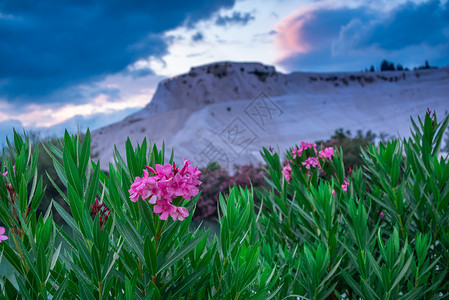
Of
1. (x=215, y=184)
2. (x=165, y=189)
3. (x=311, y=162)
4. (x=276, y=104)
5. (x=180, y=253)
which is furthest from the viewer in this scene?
(x=276, y=104)

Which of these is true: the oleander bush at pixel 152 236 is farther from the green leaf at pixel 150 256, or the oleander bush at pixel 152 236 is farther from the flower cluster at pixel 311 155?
the flower cluster at pixel 311 155

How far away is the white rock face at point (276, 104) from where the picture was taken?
102ft

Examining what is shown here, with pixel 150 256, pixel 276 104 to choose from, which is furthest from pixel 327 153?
pixel 276 104

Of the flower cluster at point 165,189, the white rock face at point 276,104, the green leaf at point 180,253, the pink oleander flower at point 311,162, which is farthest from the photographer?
the white rock face at point 276,104

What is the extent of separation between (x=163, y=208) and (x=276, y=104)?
3490 cm

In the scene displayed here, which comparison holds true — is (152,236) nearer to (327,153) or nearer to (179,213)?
(179,213)

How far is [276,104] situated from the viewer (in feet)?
116

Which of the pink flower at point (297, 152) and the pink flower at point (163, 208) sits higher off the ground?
the pink flower at point (163, 208)

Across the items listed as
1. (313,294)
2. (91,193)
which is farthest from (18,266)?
(313,294)

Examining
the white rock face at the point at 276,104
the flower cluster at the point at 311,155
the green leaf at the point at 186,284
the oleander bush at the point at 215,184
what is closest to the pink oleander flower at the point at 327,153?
the flower cluster at the point at 311,155

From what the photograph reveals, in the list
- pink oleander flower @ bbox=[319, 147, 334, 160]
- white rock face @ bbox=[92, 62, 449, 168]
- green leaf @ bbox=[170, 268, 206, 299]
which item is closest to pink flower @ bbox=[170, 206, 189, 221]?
green leaf @ bbox=[170, 268, 206, 299]

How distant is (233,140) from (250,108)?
9.35 metres

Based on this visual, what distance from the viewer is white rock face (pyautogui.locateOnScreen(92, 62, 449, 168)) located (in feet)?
102

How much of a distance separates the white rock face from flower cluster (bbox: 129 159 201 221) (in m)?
25.6
